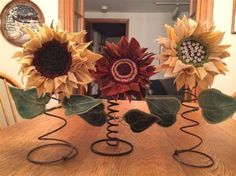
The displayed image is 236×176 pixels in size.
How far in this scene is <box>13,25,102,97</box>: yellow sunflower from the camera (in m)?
0.59

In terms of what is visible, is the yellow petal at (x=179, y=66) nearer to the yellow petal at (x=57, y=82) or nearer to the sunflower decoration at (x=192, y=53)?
the sunflower decoration at (x=192, y=53)

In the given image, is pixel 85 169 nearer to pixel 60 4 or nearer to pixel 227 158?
pixel 227 158

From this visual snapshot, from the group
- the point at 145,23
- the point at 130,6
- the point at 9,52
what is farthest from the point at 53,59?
the point at 145,23

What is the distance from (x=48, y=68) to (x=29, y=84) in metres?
0.05

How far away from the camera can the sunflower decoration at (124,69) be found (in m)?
0.62

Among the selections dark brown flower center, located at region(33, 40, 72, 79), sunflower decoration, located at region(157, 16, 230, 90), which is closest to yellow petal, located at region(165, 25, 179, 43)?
sunflower decoration, located at region(157, 16, 230, 90)

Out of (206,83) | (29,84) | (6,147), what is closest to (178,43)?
(206,83)

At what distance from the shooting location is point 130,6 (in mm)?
5598

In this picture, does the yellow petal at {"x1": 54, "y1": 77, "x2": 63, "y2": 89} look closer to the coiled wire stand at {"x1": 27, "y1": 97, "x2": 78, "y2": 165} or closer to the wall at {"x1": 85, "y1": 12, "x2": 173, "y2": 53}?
the coiled wire stand at {"x1": 27, "y1": 97, "x2": 78, "y2": 165}

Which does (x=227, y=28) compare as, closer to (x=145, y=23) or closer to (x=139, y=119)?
(x=139, y=119)

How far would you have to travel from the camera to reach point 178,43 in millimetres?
623

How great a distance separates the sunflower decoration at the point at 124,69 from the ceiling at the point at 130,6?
4.72 m

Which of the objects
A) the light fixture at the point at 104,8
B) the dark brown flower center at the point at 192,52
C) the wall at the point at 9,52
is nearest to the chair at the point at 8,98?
the wall at the point at 9,52

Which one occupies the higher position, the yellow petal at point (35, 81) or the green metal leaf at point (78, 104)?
the yellow petal at point (35, 81)
